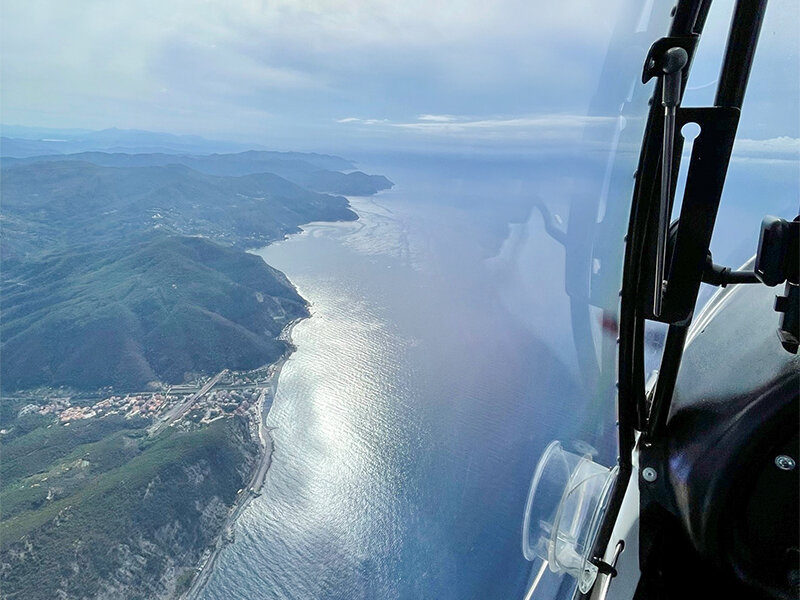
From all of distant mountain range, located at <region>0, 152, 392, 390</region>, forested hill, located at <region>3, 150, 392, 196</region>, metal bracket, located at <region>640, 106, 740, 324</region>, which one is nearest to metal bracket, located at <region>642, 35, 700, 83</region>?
metal bracket, located at <region>640, 106, 740, 324</region>

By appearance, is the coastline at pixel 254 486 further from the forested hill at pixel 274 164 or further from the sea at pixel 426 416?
the forested hill at pixel 274 164

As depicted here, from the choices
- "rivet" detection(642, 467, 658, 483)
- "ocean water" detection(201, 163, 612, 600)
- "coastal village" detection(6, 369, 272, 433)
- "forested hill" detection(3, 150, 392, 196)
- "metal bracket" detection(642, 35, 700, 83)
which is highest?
"metal bracket" detection(642, 35, 700, 83)

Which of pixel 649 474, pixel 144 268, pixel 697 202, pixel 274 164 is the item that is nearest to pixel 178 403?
pixel 144 268

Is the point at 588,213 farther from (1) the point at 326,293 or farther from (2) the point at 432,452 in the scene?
(1) the point at 326,293

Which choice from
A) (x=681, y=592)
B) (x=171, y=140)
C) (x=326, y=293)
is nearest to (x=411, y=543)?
(x=681, y=592)

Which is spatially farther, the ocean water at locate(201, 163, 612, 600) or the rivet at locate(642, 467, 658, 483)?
the ocean water at locate(201, 163, 612, 600)

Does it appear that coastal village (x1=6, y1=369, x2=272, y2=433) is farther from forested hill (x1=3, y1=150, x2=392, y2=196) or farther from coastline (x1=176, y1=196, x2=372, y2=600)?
forested hill (x1=3, y1=150, x2=392, y2=196)
